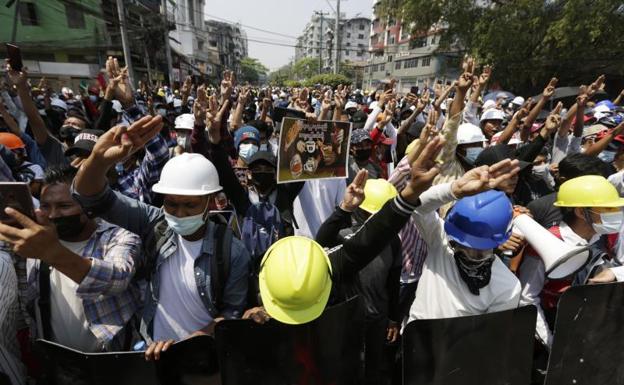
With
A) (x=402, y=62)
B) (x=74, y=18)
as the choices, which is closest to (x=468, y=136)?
(x=74, y=18)

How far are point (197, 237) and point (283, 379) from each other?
895 mm

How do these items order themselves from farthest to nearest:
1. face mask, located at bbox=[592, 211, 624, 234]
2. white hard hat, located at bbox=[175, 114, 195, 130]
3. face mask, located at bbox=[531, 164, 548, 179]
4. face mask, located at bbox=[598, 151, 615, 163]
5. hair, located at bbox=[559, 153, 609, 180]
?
white hard hat, located at bbox=[175, 114, 195, 130] → face mask, located at bbox=[598, 151, 615, 163] → face mask, located at bbox=[531, 164, 548, 179] → hair, located at bbox=[559, 153, 609, 180] → face mask, located at bbox=[592, 211, 624, 234]

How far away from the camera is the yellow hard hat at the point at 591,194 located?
2.08 m

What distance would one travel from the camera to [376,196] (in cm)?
238

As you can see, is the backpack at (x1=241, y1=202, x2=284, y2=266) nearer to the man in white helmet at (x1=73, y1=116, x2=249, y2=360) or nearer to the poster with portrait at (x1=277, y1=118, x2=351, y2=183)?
the poster with portrait at (x1=277, y1=118, x2=351, y2=183)

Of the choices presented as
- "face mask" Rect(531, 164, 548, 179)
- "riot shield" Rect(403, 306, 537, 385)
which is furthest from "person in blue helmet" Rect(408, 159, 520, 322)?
"face mask" Rect(531, 164, 548, 179)

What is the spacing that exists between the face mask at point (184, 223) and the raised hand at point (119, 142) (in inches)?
15.3

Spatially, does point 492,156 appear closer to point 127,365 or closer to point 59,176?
point 127,365

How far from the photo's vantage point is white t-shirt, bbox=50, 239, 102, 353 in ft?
5.75

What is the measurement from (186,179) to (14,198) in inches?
29.2

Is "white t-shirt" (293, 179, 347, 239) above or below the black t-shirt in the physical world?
below

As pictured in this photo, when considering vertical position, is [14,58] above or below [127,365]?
above

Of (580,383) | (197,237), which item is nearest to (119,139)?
(197,237)

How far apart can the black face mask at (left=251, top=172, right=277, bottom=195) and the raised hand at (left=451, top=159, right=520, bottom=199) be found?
1.76 m
